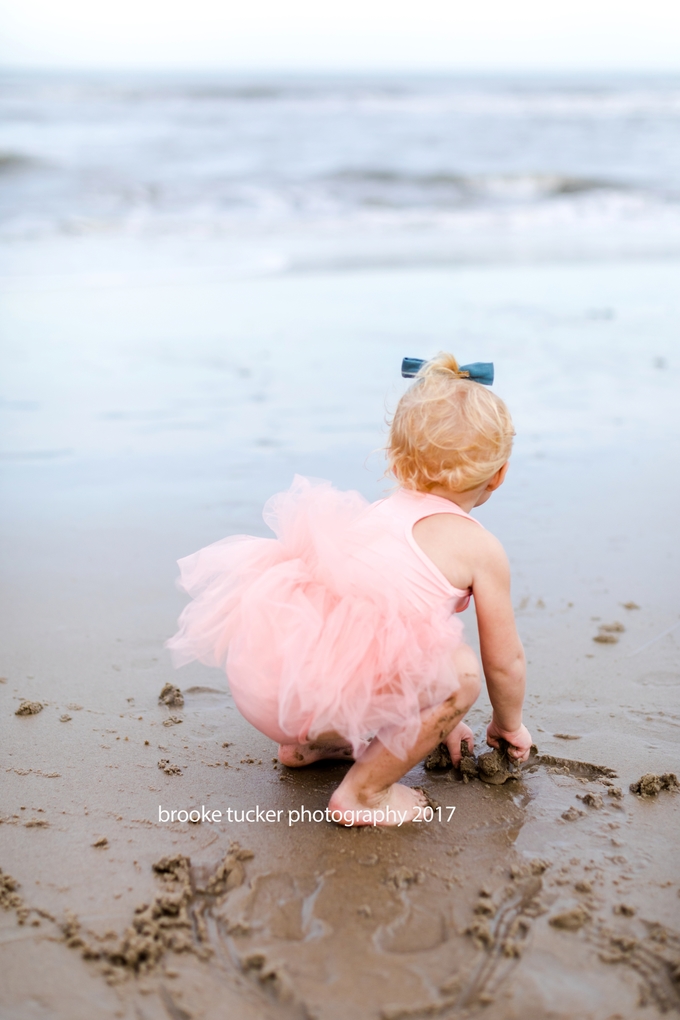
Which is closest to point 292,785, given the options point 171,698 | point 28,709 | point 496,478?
point 171,698

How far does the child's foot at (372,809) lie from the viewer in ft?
6.96

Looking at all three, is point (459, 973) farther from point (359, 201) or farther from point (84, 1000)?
point (359, 201)

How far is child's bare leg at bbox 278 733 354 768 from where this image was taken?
2.37 m

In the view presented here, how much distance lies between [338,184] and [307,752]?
14138 millimetres

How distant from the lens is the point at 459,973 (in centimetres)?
165

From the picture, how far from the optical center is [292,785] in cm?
234

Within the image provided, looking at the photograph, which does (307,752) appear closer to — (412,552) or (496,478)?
(412,552)

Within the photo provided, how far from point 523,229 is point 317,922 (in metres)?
12.0

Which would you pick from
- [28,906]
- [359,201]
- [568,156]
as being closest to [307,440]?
[28,906]

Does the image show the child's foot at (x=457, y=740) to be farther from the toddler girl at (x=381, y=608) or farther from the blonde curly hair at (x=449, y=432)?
the blonde curly hair at (x=449, y=432)

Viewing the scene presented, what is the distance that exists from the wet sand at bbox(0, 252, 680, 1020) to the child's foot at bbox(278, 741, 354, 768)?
40mm

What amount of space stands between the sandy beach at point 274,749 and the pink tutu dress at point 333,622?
306 millimetres

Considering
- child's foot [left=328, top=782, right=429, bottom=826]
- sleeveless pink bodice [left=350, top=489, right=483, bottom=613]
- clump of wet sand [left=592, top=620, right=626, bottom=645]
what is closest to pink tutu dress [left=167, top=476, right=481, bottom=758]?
sleeveless pink bodice [left=350, top=489, right=483, bottom=613]

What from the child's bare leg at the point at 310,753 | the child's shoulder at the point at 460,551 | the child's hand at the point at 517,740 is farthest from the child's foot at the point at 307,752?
the child's shoulder at the point at 460,551
